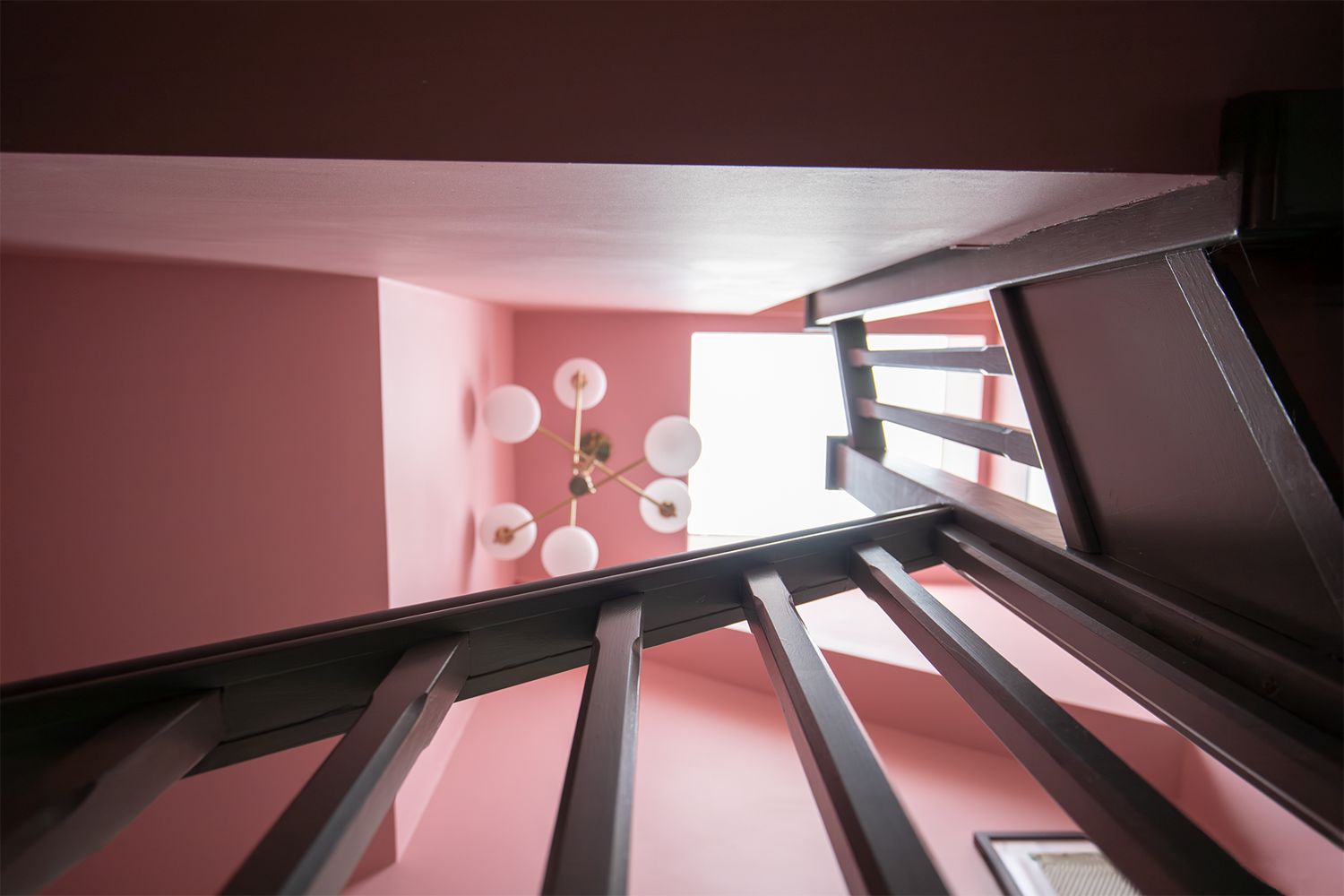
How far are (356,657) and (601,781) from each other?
30 cm

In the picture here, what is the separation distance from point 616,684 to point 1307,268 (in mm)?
674

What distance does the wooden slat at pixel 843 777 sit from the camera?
501 millimetres

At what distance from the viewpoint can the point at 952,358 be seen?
1413mm

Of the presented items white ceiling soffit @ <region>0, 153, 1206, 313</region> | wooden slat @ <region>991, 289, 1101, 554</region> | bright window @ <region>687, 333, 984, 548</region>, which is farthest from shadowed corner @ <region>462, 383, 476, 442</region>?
wooden slat @ <region>991, 289, 1101, 554</region>

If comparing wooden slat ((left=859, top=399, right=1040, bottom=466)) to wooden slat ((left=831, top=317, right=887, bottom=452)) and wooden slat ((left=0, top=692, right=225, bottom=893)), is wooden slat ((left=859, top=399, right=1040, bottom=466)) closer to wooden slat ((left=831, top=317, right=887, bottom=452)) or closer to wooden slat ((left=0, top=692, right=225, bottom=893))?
wooden slat ((left=831, top=317, right=887, bottom=452))

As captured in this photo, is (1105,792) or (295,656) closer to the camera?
(1105,792)

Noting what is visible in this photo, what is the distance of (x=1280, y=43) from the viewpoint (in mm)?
575

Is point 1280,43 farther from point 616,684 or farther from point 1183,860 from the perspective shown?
point 616,684

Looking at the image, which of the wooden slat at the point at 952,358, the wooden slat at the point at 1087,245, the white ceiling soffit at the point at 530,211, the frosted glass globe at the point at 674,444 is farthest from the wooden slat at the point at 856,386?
the frosted glass globe at the point at 674,444

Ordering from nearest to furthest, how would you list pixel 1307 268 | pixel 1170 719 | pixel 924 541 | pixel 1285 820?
pixel 1307 268
pixel 1170 719
pixel 924 541
pixel 1285 820

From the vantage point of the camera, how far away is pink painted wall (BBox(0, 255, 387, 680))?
194 cm

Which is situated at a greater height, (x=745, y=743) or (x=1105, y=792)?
(x=1105, y=792)

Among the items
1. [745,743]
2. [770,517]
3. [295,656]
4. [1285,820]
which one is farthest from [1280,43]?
[770,517]

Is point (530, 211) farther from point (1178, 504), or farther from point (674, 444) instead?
point (674, 444)
